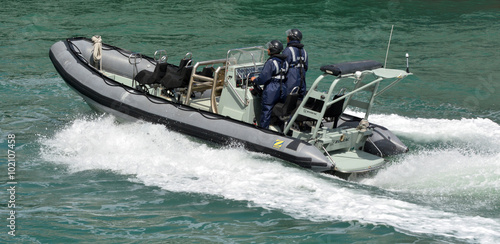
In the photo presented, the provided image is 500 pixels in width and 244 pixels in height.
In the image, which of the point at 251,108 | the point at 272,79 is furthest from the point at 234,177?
the point at 272,79

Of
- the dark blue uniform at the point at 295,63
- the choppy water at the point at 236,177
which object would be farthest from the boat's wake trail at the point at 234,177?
the dark blue uniform at the point at 295,63

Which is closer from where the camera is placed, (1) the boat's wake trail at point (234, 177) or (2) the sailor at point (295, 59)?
(1) the boat's wake trail at point (234, 177)

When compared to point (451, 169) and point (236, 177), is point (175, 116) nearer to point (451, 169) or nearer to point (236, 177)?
point (236, 177)

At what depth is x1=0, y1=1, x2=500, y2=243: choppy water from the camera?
5.68 m

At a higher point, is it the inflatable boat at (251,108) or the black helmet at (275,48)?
the black helmet at (275,48)

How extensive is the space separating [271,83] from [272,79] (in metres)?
0.06

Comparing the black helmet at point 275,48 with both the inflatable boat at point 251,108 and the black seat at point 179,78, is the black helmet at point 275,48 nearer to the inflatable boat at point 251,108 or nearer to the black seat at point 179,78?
the inflatable boat at point 251,108

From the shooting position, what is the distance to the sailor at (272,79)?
24.7 feet

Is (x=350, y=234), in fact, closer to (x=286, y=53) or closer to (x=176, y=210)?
(x=176, y=210)

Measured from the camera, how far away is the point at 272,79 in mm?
7621

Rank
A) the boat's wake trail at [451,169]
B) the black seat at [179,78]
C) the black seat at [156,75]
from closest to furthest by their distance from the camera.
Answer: the boat's wake trail at [451,169]
the black seat at [179,78]
the black seat at [156,75]

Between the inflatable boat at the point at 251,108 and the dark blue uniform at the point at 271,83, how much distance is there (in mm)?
112

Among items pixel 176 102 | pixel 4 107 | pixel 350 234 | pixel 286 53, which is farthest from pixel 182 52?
pixel 350 234

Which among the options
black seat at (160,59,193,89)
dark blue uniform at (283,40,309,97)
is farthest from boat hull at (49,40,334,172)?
dark blue uniform at (283,40,309,97)
